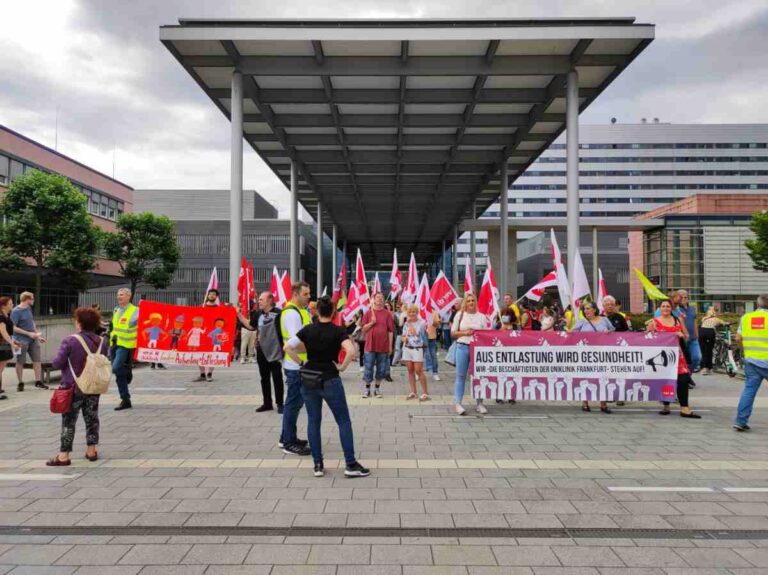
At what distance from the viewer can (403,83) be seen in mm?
17625

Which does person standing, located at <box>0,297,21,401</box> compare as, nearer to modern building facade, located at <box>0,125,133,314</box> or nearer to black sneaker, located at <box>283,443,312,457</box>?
A: black sneaker, located at <box>283,443,312,457</box>

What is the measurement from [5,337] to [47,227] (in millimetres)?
25881

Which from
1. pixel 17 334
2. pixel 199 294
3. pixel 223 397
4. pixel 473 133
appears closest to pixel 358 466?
pixel 223 397

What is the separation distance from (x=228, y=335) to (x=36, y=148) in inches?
1482

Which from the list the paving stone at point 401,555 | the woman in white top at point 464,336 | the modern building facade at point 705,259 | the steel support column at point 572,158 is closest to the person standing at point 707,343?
the steel support column at point 572,158

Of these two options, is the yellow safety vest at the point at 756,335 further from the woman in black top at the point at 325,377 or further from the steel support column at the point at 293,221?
the steel support column at the point at 293,221

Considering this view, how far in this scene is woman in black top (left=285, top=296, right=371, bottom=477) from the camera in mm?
5461

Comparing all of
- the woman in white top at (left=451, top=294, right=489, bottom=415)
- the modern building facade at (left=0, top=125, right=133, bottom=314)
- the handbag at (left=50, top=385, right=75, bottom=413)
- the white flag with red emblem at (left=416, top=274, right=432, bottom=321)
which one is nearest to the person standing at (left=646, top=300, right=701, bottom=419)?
the woman in white top at (left=451, top=294, right=489, bottom=415)

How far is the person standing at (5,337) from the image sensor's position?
9.90 meters

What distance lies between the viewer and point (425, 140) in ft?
76.9

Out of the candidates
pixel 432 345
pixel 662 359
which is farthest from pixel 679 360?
pixel 432 345

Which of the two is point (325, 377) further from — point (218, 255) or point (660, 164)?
point (660, 164)

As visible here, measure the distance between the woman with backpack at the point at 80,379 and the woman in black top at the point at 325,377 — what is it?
7.72 feet

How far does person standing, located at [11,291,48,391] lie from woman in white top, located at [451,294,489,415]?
7.79 metres
